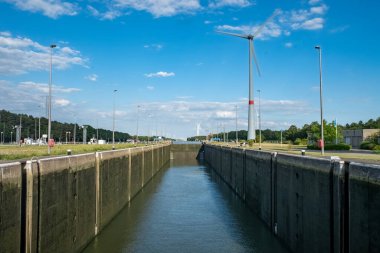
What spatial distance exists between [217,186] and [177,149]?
2699 inches

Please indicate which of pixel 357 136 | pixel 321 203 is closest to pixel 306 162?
pixel 321 203

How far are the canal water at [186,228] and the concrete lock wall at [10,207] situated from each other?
856 cm

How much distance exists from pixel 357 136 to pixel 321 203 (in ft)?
279

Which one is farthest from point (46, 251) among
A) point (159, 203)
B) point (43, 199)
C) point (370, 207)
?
point (159, 203)

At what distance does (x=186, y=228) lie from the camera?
25625 millimetres

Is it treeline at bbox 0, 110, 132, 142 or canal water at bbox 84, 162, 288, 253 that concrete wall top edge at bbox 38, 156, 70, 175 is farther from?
treeline at bbox 0, 110, 132, 142

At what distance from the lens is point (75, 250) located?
1805cm

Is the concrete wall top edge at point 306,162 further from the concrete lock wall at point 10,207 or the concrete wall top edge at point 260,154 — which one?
the concrete lock wall at point 10,207

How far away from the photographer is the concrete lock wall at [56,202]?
11297 millimetres

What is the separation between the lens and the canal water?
21.0m

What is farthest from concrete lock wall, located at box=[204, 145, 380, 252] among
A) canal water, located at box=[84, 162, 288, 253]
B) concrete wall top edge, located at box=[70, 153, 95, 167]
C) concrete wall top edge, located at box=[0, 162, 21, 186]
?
concrete wall top edge, located at box=[70, 153, 95, 167]

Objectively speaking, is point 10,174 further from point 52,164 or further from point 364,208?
point 364,208

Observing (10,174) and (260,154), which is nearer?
(10,174)

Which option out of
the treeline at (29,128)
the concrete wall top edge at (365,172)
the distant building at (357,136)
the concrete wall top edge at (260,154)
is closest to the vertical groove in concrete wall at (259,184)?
the concrete wall top edge at (260,154)
